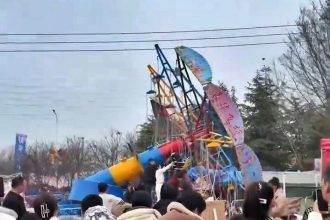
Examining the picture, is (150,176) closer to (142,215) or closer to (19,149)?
(142,215)

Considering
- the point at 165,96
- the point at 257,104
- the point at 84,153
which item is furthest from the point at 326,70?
the point at 84,153

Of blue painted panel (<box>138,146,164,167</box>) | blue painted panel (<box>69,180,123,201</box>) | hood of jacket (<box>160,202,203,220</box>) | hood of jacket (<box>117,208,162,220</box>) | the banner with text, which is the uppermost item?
the banner with text

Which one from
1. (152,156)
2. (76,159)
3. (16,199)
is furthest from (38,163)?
(16,199)

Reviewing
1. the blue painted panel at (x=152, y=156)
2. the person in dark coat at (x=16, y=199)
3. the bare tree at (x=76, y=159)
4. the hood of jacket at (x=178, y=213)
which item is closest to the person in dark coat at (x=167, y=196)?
the person in dark coat at (x=16, y=199)

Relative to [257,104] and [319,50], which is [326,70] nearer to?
[319,50]

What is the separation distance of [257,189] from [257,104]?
4747 cm

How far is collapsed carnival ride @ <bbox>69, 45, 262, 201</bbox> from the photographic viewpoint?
64.2 feet

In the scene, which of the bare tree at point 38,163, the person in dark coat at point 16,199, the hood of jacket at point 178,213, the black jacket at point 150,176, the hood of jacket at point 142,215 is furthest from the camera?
the bare tree at point 38,163

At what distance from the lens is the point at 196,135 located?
21609 millimetres

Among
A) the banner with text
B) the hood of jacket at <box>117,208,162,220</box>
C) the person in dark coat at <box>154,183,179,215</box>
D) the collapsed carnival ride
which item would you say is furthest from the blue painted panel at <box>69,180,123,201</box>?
the banner with text

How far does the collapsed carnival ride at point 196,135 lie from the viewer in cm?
1956

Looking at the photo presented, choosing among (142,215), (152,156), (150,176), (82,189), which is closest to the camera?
(142,215)

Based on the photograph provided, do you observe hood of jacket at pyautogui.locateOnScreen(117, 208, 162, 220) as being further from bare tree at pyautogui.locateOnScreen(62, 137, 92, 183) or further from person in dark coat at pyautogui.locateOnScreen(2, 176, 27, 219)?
bare tree at pyautogui.locateOnScreen(62, 137, 92, 183)

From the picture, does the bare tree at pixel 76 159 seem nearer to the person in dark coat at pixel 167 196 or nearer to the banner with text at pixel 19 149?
the banner with text at pixel 19 149
